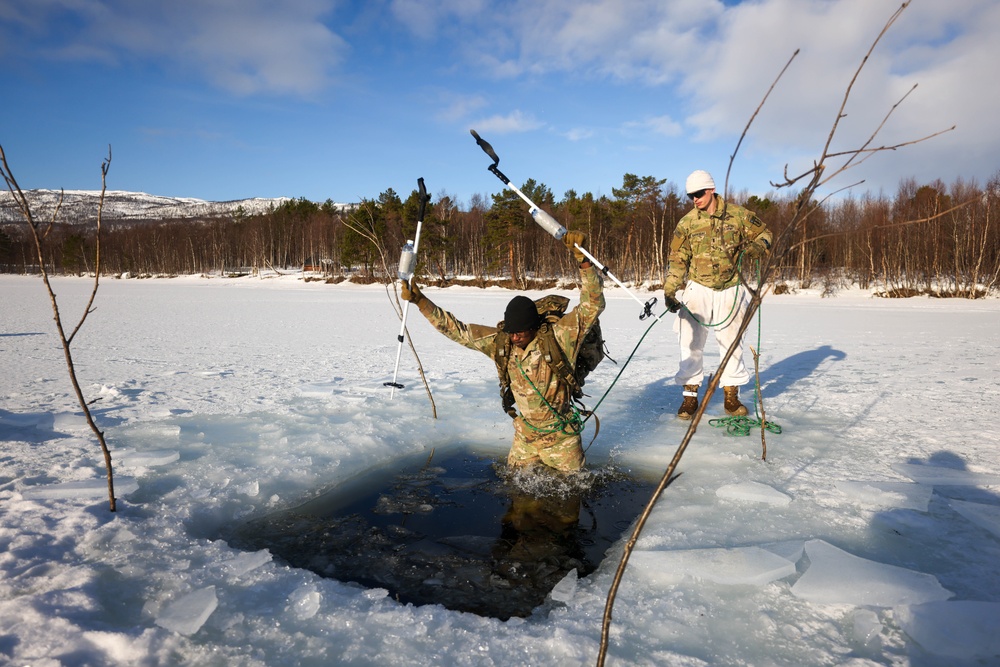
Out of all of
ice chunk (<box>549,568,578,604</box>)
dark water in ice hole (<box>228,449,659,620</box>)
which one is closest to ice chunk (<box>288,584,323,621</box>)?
dark water in ice hole (<box>228,449,659,620</box>)

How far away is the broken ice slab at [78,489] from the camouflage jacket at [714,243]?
4392mm

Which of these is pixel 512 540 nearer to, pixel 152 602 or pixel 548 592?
pixel 548 592

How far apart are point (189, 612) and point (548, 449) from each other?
2397 millimetres

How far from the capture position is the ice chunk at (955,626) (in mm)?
2074

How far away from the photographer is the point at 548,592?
2.71 m

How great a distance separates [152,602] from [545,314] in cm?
278

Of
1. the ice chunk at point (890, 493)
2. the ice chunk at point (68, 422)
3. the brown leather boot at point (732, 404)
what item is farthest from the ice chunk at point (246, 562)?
the brown leather boot at point (732, 404)

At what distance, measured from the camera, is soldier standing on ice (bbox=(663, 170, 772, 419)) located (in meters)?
5.18

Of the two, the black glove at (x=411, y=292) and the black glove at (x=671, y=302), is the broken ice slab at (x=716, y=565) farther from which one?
the black glove at (x=671, y=302)

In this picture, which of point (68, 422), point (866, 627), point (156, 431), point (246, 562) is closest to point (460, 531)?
point (246, 562)

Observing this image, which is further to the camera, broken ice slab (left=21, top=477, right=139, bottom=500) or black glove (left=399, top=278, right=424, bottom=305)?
black glove (left=399, top=278, right=424, bottom=305)

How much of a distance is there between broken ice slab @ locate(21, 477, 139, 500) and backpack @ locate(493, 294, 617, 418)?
8.14ft

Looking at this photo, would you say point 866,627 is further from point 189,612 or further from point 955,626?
point 189,612

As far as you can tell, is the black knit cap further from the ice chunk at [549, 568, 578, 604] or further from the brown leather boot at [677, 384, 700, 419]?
the brown leather boot at [677, 384, 700, 419]
